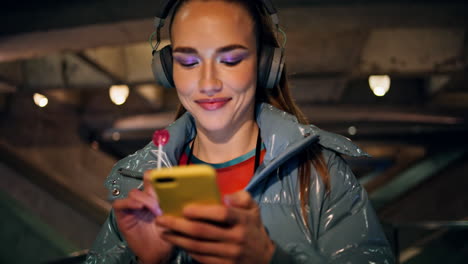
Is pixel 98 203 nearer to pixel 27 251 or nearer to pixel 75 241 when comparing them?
pixel 75 241

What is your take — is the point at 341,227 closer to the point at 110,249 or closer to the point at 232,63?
the point at 232,63

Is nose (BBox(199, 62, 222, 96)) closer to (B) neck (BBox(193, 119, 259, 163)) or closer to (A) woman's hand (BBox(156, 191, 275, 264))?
(B) neck (BBox(193, 119, 259, 163))

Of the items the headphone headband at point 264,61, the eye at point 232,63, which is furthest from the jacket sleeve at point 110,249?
the eye at point 232,63

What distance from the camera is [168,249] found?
1274 mm

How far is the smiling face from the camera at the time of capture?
151cm

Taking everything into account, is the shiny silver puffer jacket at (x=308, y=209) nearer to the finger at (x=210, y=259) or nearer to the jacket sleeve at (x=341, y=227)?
the jacket sleeve at (x=341, y=227)

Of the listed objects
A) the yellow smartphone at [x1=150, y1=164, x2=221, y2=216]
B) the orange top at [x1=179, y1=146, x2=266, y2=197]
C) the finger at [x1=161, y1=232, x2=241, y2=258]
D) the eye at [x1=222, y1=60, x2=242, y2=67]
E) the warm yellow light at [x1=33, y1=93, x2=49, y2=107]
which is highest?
the eye at [x1=222, y1=60, x2=242, y2=67]

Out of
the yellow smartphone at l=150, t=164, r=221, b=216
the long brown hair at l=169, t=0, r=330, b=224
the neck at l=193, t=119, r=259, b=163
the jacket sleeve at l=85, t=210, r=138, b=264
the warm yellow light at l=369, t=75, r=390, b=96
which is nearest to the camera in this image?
the yellow smartphone at l=150, t=164, r=221, b=216

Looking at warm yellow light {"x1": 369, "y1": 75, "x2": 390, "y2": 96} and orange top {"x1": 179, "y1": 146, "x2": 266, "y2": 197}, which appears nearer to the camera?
orange top {"x1": 179, "y1": 146, "x2": 266, "y2": 197}

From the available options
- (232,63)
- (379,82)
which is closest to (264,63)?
(232,63)

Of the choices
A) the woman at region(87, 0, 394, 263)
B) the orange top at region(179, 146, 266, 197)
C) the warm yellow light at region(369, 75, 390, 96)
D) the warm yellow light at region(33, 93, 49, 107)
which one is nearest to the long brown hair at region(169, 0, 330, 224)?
the woman at region(87, 0, 394, 263)

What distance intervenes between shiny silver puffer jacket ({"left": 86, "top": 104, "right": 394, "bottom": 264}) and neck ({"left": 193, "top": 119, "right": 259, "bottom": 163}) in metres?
0.09

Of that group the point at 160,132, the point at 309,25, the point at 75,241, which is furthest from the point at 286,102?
the point at 75,241

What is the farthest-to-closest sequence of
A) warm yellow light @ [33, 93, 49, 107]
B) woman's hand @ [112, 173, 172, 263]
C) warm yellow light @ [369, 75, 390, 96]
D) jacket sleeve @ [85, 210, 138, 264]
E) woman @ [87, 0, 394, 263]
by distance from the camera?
warm yellow light @ [33, 93, 49, 107] < warm yellow light @ [369, 75, 390, 96] < jacket sleeve @ [85, 210, 138, 264] < woman @ [87, 0, 394, 263] < woman's hand @ [112, 173, 172, 263]
